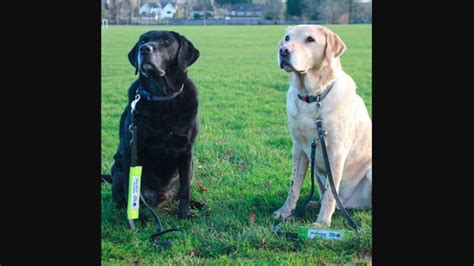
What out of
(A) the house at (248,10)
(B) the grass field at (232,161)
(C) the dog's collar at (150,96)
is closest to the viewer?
(B) the grass field at (232,161)

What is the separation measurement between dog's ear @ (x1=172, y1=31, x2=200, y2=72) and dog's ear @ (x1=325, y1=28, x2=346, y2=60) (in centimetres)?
85

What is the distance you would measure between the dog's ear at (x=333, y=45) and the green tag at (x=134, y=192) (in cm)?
138

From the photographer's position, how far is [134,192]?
3.71 metres

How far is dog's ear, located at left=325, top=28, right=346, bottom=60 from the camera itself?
3.51 metres

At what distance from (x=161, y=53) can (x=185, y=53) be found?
0.57 ft

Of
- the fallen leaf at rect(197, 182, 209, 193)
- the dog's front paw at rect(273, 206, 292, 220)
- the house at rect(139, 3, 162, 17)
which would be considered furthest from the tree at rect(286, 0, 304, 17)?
the fallen leaf at rect(197, 182, 209, 193)

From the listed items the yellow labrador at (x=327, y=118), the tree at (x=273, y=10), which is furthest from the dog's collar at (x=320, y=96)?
the tree at (x=273, y=10)

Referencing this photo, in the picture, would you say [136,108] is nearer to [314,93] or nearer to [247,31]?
[247,31]

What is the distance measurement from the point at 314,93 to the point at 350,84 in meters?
0.25

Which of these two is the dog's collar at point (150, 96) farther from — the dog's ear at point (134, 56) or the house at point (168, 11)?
the house at point (168, 11)

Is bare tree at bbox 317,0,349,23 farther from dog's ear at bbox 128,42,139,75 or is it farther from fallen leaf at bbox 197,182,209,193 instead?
fallen leaf at bbox 197,182,209,193

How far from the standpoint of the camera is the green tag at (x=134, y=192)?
12.1ft
